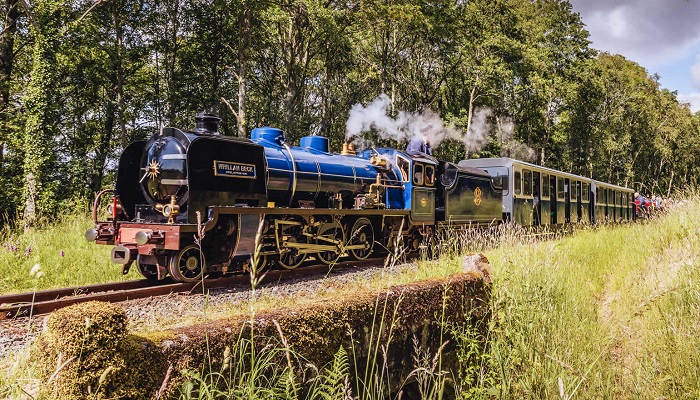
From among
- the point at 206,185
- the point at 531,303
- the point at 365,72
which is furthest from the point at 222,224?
the point at 365,72

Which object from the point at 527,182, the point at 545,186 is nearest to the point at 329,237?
the point at 527,182

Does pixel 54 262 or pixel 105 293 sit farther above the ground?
pixel 54 262

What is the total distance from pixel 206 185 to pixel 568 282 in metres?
5.32

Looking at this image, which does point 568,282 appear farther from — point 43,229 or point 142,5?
point 142,5

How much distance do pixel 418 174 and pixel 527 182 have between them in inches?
218

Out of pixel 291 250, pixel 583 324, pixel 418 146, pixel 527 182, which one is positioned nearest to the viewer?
pixel 583 324

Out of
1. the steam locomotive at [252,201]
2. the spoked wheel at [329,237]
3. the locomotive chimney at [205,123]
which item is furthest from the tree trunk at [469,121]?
the locomotive chimney at [205,123]

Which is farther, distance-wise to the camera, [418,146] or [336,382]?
[418,146]

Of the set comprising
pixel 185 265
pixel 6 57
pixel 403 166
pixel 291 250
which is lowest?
pixel 185 265

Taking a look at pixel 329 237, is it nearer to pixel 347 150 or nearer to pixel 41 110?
pixel 347 150

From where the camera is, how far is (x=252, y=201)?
779cm

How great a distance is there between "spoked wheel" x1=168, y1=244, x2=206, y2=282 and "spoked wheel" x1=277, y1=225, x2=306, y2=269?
152 centimetres

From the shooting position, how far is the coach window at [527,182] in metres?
14.7

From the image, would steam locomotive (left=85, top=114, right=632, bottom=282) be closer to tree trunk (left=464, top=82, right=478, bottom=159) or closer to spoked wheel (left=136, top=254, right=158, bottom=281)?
spoked wheel (left=136, top=254, right=158, bottom=281)
